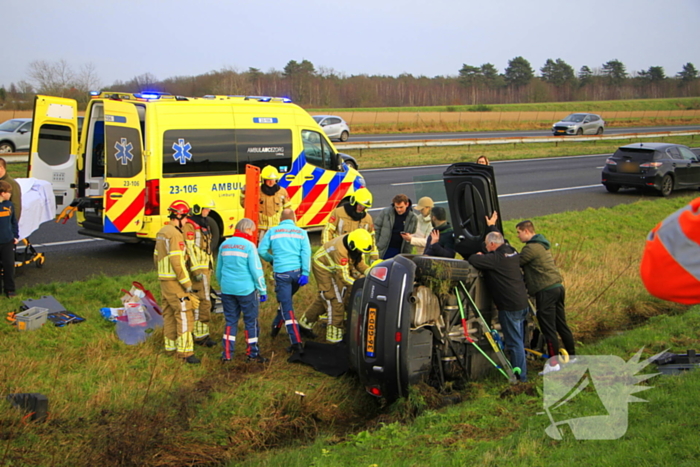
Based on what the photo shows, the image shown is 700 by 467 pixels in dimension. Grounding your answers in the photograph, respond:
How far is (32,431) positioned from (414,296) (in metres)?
3.47

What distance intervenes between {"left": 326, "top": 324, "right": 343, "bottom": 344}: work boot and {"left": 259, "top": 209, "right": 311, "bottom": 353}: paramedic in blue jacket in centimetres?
41

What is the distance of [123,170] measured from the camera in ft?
32.0

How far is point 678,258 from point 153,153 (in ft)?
28.6

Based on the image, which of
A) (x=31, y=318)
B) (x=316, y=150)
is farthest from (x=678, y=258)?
(x=316, y=150)

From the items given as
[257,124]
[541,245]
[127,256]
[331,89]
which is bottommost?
[127,256]

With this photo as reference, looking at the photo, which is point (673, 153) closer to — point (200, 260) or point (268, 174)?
point (268, 174)

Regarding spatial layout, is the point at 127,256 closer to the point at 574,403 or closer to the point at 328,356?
the point at 328,356

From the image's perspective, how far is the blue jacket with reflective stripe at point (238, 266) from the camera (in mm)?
6750

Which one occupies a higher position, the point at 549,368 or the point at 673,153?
the point at 673,153

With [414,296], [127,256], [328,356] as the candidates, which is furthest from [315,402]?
[127,256]

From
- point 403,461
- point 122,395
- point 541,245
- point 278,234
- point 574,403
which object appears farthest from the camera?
point 278,234

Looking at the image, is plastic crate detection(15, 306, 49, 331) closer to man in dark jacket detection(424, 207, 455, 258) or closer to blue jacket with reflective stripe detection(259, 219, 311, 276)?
blue jacket with reflective stripe detection(259, 219, 311, 276)

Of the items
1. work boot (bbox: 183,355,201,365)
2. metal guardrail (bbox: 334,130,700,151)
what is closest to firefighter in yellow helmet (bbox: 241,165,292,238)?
work boot (bbox: 183,355,201,365)

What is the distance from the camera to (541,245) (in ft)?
22.5
